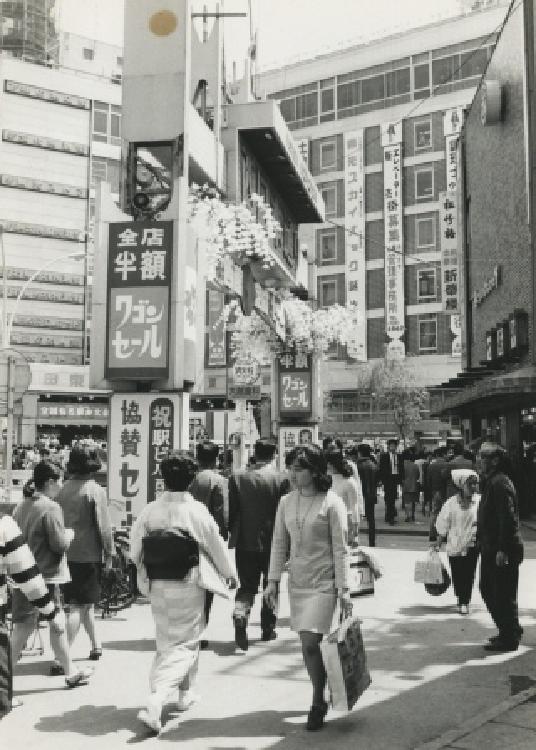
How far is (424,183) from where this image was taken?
51.2m

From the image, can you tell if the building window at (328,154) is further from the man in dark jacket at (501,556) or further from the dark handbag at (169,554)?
the dark handbag at (169,554)

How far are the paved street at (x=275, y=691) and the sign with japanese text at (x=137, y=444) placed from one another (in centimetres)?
150

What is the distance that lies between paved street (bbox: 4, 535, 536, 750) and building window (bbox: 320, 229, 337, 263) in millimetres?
46552

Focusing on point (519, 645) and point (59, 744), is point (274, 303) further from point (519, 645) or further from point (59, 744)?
point (59, 744)

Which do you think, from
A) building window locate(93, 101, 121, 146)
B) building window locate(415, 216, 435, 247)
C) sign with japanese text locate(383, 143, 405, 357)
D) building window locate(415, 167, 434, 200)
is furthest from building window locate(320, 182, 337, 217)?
building window locate(93, 101, 121, 146)

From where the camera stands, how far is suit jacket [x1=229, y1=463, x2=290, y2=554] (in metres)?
7.96

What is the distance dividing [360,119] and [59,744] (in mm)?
52813

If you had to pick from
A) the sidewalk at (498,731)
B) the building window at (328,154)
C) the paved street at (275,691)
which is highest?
the building window at (328,154)

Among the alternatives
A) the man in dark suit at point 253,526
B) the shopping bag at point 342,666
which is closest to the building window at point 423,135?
the man in dark suit at point 253,526

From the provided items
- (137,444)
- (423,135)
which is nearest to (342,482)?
(137,444)

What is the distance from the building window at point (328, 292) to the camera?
54281mm

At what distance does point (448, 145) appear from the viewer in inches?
1986

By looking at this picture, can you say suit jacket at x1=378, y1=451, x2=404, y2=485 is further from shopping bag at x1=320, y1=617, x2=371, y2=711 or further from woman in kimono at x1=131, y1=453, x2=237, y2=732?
shopping bag at x1=320, y1=617, x2=371, y2=711

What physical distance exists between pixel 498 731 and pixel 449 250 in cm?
2917
